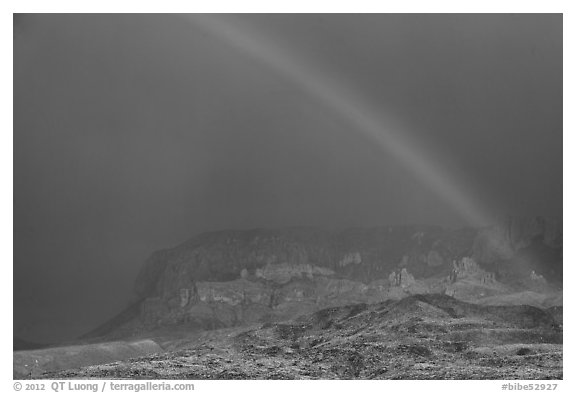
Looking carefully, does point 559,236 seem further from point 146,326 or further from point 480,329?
point 146,326

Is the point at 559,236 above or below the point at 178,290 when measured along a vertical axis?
above

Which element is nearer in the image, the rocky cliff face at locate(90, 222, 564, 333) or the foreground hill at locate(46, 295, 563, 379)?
the foreground hill at locate(46, 295, 563, 379)

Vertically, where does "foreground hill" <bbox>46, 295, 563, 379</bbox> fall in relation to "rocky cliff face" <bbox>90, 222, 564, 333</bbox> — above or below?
below
